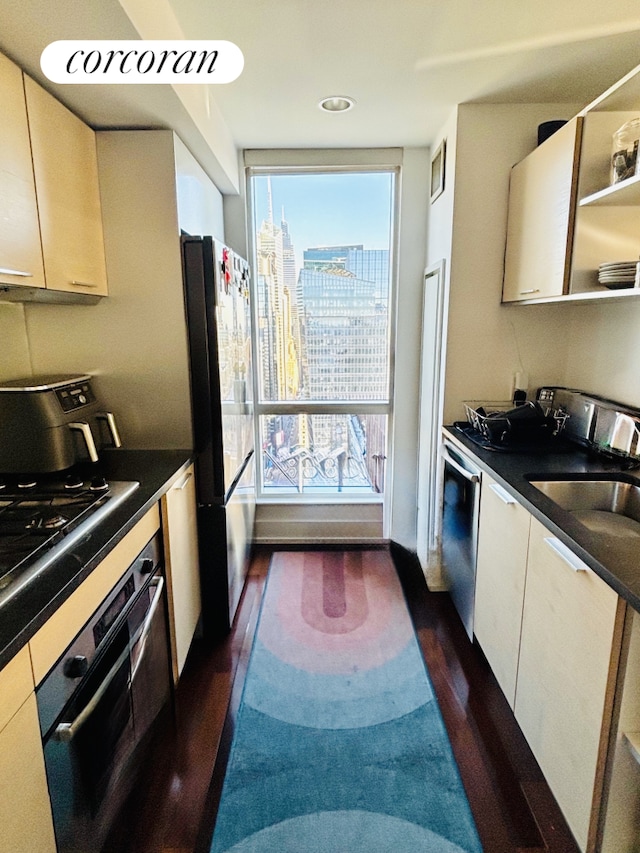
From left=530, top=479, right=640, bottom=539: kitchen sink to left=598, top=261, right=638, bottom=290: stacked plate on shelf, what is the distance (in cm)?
68

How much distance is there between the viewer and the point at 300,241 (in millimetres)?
2951

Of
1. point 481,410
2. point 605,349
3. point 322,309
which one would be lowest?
point 481,410

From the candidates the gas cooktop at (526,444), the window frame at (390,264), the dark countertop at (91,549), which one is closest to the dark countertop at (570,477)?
the gas cooktop at (526,444)

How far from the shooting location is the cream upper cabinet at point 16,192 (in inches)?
53.5

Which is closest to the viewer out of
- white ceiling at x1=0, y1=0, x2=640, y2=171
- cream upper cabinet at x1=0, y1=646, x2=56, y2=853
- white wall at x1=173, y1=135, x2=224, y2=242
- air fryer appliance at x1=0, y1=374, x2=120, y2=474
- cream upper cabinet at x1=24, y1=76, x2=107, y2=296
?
cream upper cabinet at x1=0, y1=646, x2=56, y2=853

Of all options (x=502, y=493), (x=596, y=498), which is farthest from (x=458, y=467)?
(x=596, y=498)

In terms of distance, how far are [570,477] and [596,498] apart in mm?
130

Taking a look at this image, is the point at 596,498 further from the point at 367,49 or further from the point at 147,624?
the point at 367,49

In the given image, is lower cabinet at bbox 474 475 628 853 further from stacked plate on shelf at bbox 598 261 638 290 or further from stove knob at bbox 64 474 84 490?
stove knob at bbox 64 474 84 490

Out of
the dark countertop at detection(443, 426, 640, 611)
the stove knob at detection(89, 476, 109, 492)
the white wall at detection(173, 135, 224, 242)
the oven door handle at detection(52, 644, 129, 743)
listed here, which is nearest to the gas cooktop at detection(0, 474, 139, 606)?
the stove knob at detection(89, 476, 109, 492)

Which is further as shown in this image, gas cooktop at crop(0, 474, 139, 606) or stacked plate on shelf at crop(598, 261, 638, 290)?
stacked plate on shelf at crop(598, 261, 638, 290)

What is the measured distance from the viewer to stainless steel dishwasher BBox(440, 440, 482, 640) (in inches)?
79.7

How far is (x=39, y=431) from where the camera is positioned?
165cm

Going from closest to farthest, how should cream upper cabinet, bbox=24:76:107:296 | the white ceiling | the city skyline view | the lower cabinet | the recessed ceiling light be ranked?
the lower cabinet
the white ceiling
cream upper cabinet, bbox=24:76:107:296
the recessed ceiling light
the city skyline view
